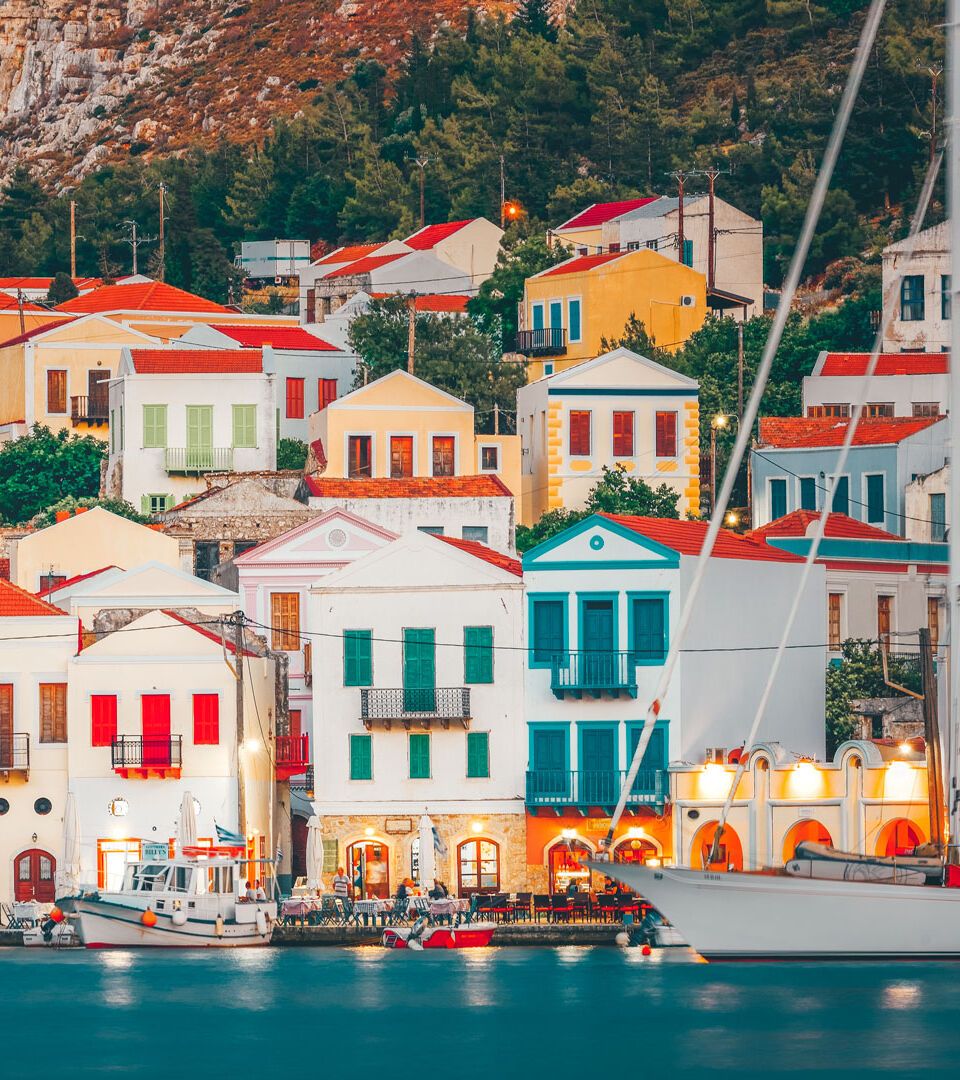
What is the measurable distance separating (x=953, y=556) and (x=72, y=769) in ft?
94.9

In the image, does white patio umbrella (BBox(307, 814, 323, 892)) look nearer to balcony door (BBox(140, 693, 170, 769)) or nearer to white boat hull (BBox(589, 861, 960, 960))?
balcony door (BBox(140, 693, 170, 769))

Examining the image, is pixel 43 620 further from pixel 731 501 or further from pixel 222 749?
pixel 731 501

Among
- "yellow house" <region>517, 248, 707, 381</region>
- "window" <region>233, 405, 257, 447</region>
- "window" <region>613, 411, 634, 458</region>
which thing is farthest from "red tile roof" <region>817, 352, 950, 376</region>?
"window" <region>233, 405, 257, 447</region>

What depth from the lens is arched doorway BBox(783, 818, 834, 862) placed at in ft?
246

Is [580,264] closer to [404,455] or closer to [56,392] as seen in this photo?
[404,455]

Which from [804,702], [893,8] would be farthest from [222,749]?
[893,8]

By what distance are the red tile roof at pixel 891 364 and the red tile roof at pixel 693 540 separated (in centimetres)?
1991

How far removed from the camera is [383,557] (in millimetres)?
80750

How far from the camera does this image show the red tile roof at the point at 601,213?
128 metres

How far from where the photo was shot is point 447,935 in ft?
241

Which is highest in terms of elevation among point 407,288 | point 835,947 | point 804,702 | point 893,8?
point 893,8

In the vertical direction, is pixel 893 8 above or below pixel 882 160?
above

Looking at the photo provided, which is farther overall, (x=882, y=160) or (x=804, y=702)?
(x=882, y=160)

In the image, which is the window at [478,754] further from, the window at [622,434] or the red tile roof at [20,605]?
the window at [622,434]
